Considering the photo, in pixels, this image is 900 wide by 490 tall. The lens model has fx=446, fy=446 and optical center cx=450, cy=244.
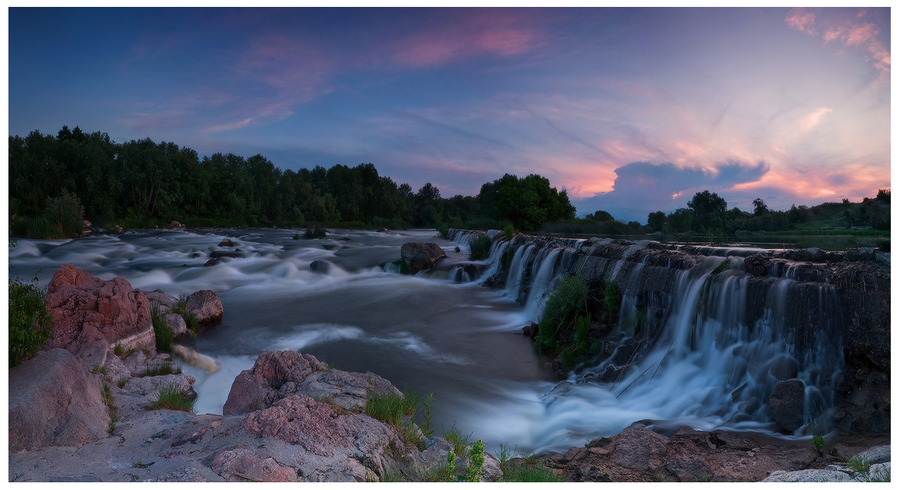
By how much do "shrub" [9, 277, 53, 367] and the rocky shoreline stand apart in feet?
0.69

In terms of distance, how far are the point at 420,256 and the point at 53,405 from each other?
17901mm

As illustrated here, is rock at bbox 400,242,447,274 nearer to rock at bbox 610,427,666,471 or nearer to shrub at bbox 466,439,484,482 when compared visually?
rock at bbox 610,427,666,471

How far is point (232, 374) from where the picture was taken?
8.47 meters

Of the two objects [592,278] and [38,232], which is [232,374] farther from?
[38,232]

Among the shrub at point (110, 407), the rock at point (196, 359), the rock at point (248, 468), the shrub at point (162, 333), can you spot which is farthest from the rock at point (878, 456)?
the shrub at point (162, 333)

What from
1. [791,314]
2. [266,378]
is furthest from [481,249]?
[266,378]

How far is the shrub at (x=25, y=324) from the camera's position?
461cm

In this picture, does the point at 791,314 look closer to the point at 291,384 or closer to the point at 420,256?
the point at 291,384

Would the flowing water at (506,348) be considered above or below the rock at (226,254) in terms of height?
below

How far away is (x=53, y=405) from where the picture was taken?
13.0 feet

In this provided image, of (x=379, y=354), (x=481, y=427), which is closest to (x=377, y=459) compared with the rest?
(x=481, y=427)

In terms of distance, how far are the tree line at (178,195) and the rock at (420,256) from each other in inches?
503

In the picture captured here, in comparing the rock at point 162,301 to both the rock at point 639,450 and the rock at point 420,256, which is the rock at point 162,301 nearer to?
the rock at point 639,450
